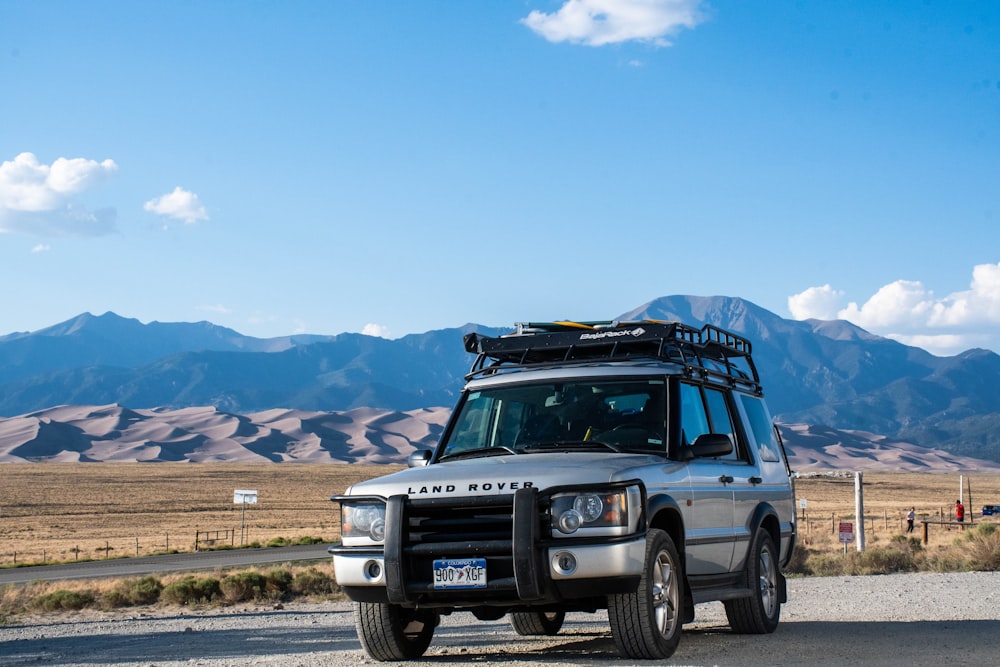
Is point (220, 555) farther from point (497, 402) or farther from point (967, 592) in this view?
point (497, 402)

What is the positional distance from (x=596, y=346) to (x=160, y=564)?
1308 inches

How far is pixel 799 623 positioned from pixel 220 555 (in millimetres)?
34802

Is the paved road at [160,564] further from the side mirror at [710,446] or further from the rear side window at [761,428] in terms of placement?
the side mirror at [710,446]

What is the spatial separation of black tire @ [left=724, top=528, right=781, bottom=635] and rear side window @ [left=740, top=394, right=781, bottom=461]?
2.71ft

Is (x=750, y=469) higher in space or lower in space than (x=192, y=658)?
higher

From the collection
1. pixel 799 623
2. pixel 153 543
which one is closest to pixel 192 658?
pixel 799 623

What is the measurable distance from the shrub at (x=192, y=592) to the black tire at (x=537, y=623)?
1090 centimetres

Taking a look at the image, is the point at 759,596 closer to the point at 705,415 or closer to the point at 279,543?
the point at 705,415

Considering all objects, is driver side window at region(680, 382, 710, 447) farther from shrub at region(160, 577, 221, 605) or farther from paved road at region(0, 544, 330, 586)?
paved road at region(0, 544, 330, 586)

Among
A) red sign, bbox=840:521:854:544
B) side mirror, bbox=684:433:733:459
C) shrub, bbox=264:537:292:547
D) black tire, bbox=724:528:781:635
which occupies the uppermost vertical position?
side mirror, bbox=684:433:733:459

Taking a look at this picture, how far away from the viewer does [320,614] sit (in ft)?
57.3

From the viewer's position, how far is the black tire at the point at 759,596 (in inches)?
412

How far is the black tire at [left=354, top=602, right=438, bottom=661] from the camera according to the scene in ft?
28.5

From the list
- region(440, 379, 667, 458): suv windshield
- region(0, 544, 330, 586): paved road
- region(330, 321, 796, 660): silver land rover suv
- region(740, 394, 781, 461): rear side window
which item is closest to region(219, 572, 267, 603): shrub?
region(330, 321, 796, 660): silver land rover suv
